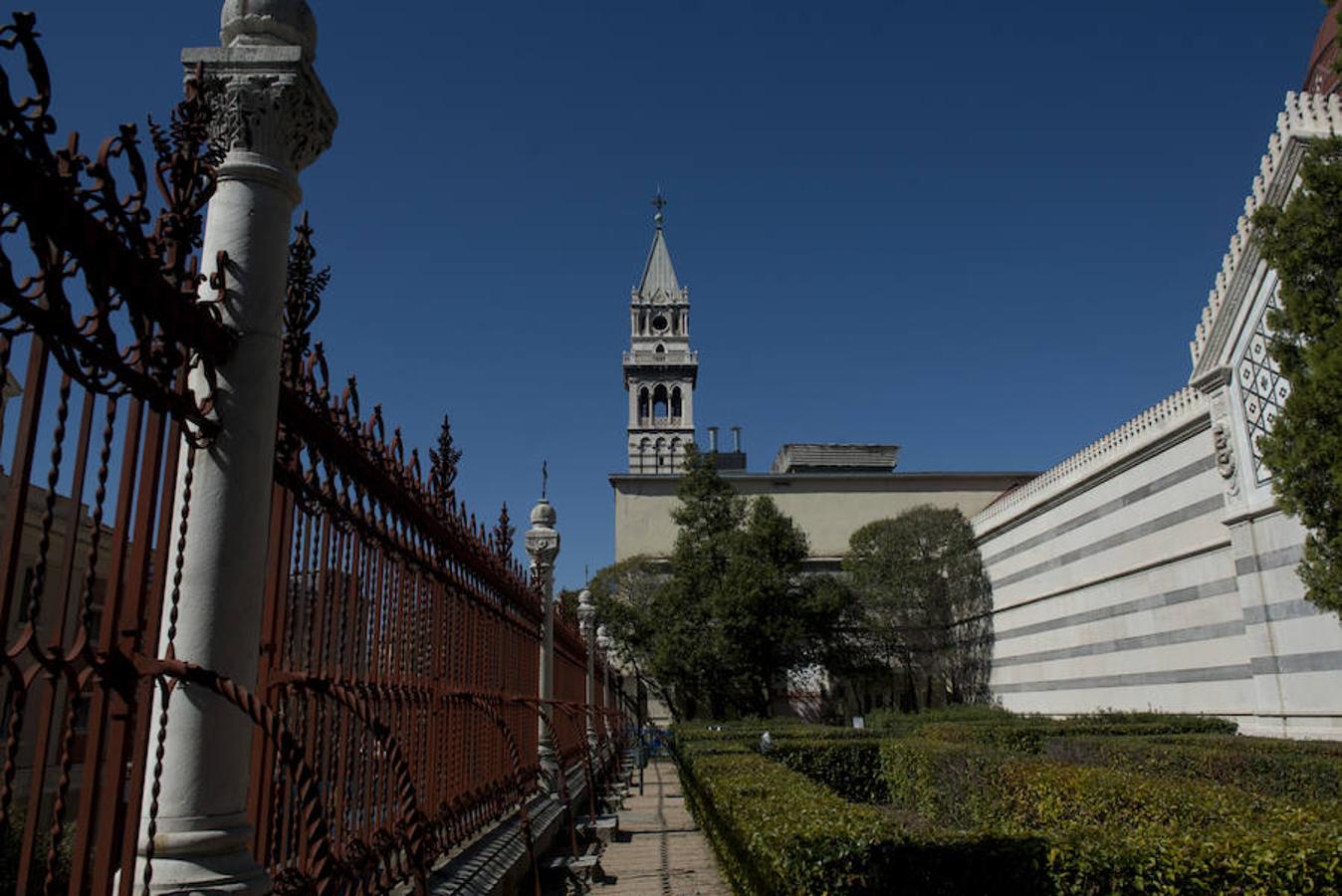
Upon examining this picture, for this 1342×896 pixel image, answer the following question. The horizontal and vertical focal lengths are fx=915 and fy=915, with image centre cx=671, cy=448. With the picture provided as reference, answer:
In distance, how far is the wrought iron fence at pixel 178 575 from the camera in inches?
86.2

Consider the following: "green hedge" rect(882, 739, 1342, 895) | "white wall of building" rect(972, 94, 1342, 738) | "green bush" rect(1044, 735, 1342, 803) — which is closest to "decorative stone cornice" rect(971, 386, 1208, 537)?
"white wall of building" rect(972, 94, 1342, 738)

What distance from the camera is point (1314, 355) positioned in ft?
37.0

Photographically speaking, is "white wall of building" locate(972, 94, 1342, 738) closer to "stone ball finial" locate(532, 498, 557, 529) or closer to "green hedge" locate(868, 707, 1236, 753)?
"green hedge" locate(868, 707, 1236, 753)

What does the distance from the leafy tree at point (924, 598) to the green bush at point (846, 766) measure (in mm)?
20387

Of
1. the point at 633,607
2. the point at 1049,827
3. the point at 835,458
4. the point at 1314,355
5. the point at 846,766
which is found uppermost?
the point at 835,458

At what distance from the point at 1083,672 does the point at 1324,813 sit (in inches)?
911

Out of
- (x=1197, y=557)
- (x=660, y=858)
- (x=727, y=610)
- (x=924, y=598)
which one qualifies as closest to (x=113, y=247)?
(x=660, y=858)

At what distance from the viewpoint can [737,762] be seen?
10031 mm

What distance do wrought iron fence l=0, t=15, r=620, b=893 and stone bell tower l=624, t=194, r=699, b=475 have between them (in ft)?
219

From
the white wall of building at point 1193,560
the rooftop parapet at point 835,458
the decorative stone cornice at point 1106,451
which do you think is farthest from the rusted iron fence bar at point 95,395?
the rooftop parapet at point 835,458

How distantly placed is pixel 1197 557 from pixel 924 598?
16.5m

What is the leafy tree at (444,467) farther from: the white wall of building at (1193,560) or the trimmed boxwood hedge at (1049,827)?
the white wall of building at (1193,560)

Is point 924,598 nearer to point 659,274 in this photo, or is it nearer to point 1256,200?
point 1256,200

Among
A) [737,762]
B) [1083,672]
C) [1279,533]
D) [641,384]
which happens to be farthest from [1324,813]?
[641,384]
